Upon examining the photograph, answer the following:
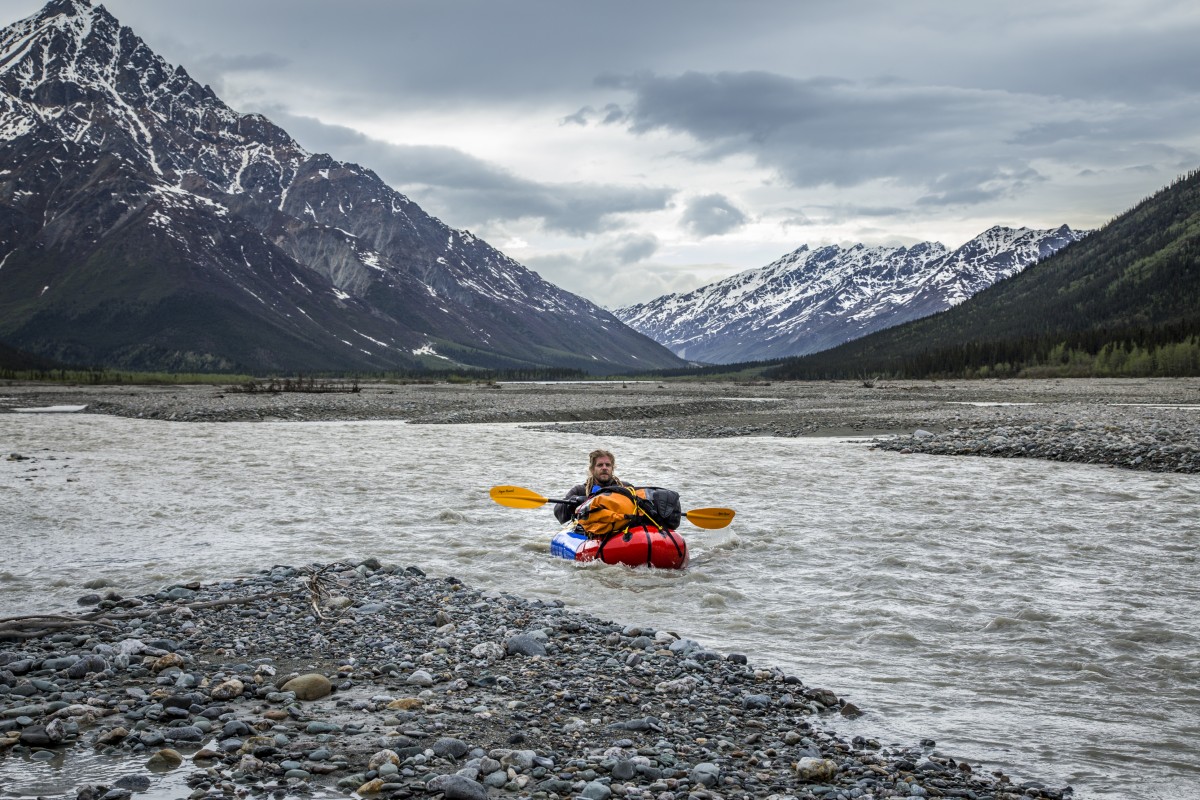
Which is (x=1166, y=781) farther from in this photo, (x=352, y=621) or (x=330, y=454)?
(x=330, y=454)

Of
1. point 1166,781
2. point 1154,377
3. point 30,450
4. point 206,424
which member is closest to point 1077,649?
point 1166,781

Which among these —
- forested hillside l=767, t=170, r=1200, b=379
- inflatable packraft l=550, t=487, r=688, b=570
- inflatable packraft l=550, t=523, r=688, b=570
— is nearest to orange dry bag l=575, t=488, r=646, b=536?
inflatable packraft l=550, t=487, r=688, b=570

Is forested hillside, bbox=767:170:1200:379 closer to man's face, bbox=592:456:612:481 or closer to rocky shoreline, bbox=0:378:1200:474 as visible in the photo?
rocky shoreline, bbox=0:378:1200:474

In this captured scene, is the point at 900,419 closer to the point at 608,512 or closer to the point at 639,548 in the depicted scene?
the point at 608,512

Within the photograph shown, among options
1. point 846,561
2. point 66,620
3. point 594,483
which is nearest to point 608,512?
point 594,483

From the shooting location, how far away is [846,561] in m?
15.5

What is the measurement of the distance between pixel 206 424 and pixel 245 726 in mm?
47528

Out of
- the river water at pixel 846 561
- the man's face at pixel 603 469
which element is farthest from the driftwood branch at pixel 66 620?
the man's face at pixel 603 469

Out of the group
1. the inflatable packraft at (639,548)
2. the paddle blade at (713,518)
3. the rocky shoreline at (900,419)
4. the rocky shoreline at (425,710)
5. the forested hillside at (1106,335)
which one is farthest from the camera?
the forested hillside at (1106,335)

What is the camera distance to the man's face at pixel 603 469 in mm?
16562

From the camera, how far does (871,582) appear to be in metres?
13.9

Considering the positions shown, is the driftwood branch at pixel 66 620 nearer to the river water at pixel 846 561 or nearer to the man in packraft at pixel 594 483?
the river water at pixel 846 561

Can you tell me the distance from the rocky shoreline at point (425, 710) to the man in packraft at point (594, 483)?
17.4ft

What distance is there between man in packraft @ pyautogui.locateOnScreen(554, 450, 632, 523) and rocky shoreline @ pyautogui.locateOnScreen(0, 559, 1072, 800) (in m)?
5.30
